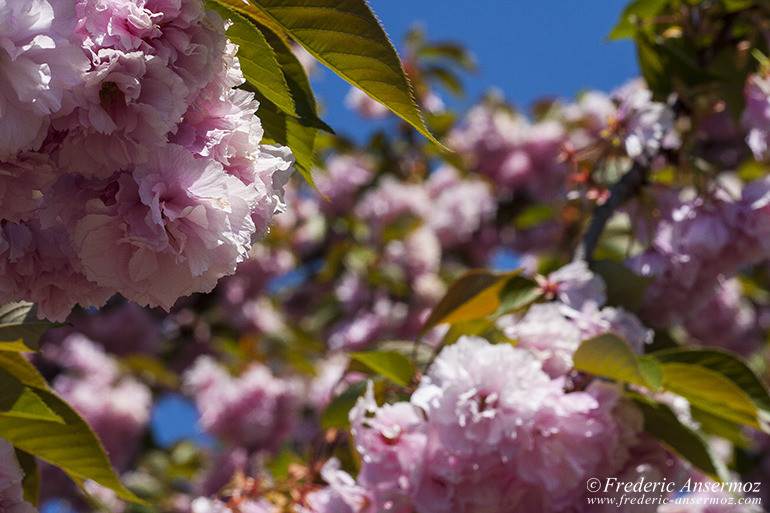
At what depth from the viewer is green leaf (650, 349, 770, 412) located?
1.15 m

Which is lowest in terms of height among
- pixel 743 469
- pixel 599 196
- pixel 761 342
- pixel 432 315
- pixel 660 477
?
pixel 660 477

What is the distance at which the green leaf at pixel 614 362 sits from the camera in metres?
0.95

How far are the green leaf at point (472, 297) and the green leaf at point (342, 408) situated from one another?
0.16 meters

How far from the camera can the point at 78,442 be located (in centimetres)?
81

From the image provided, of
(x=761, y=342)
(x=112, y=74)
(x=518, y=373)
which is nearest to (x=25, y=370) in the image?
(x=112, y=74)

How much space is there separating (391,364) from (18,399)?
0.52m

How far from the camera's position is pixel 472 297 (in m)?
1.17

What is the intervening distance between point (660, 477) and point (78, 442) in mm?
857

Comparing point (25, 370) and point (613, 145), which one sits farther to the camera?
point (613, 145)

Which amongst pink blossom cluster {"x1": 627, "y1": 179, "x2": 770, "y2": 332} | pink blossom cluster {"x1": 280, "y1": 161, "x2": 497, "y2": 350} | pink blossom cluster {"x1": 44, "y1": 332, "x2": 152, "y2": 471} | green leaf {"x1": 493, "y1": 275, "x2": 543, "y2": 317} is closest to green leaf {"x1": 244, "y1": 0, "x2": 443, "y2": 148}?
green leaf {"x1": 493, "y1": 275, "x2": 543, "y2": 317}

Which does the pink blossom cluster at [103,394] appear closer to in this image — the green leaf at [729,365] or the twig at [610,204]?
the twig at [610,204]

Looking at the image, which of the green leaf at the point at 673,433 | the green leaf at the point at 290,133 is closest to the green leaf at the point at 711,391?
the green leaf at the point at 673,433

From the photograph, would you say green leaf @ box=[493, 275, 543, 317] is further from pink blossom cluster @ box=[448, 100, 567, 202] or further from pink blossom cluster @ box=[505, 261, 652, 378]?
pink blossom cluster @ box=[448, 100, 567, 202]

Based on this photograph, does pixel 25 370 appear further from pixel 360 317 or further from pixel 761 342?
pixel 761 342
